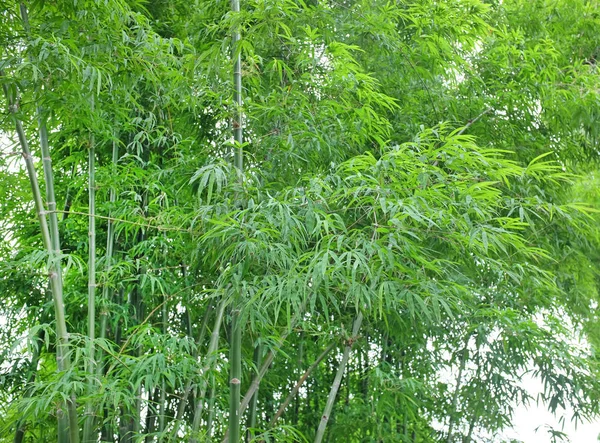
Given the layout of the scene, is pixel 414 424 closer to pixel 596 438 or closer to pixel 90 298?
pixel 90 298

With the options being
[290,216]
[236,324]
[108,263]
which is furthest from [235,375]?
[108,263]

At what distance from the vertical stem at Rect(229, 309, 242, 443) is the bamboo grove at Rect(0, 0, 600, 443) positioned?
12 mm

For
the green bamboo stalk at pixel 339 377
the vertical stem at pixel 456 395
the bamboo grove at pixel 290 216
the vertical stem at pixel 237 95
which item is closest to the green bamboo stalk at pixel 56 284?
the bamboo grove at pixel 290 216

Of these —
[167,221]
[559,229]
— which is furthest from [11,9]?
[559,229]

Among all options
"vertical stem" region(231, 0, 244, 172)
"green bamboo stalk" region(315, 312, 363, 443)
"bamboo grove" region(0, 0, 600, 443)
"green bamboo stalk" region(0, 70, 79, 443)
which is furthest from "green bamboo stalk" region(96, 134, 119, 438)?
"green bamboo stalk" region(315, 312, 363, 443)

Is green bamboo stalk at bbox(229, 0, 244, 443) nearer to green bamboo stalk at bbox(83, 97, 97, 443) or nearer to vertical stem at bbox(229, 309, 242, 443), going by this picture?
vertical stem at bbox(229, 309, 242, 443)

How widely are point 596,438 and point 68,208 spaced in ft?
16.0

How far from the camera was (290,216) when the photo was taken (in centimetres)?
288

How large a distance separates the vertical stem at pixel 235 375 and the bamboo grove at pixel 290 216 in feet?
0.04

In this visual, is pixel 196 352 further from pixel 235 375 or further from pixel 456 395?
pixel 456 395

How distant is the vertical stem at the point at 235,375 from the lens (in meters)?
3.04

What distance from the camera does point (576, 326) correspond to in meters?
5.51

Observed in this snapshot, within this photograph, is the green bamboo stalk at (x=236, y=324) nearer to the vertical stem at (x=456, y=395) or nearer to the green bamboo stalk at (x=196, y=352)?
the green bamboo stalk at (x=196, y=352)

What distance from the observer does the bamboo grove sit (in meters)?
2.98
